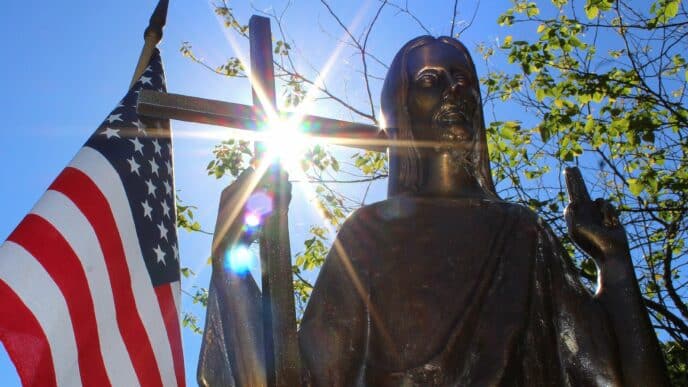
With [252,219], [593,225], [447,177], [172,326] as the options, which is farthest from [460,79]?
[172,326]

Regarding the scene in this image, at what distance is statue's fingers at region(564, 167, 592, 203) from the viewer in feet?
9.22

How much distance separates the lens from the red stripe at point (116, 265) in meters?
4.16

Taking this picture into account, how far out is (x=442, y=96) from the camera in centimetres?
304

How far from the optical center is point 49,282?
3912 mm

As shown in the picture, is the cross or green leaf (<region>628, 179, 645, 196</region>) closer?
the cross

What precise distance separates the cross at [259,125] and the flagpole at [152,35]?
286cm

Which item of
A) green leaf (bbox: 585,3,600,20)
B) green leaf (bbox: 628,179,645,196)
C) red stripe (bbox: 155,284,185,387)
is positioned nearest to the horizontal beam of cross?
red stripe (bbox: 155,284,185,387)

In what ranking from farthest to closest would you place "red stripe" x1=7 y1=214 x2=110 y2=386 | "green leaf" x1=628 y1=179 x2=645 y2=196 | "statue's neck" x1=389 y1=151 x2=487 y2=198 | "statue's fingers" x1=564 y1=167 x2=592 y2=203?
"green leaf" x1=628 y1=179 x2=645 y2=196, "red stripe" x1=7 y1=214 x2=110 y2=386, "statue's neck" x1=389 y1=151 x2=487 y2=198, "statue's fingers" x1=564 y1=167 x2=592 y2=203

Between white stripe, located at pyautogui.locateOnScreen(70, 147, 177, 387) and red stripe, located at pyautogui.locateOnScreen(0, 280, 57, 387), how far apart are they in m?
0.62

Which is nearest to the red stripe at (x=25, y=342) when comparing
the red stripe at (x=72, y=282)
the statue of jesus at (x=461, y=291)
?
the red stripe at (x=72, y=282)

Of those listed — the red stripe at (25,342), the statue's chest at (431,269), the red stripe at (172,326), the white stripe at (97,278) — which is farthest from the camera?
the red stripe at (172,326)

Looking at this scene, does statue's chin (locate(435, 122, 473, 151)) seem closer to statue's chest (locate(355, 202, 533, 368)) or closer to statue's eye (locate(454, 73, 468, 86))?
statue's eye (locate(454, 73, 468, 86))

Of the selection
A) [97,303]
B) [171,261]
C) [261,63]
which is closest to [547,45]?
[171,261]

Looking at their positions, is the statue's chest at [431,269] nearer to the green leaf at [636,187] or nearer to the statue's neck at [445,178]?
the statue's neck at [445,178]
